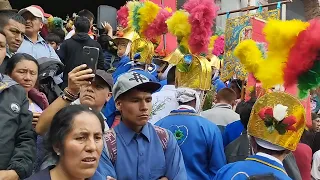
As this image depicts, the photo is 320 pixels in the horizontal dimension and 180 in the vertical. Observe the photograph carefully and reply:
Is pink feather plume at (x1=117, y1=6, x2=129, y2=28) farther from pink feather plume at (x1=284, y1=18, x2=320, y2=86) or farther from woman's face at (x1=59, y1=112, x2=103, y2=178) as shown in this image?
woman's face at (x1=59, y1=112, x2=103, y2=178)

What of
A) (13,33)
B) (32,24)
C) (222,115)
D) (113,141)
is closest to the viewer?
(113,141)

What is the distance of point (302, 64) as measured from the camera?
3328mm

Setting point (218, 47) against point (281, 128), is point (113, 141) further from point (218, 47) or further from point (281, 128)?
point (218, 47)

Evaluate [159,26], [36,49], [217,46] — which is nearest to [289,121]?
[36,49]

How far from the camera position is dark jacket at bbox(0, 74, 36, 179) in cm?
295

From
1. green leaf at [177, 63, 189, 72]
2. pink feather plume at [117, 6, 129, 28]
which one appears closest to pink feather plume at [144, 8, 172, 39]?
green leaf at [177, 63, 189, 72]

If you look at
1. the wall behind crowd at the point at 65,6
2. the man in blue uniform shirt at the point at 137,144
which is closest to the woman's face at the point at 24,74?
the man in blue uniform shirt at the point at 137,144

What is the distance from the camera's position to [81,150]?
2.52 m

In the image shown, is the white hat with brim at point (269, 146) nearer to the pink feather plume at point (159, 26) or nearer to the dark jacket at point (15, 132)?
the dark jacket at point (15, 132)

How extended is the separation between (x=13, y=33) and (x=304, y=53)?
87.7 inches

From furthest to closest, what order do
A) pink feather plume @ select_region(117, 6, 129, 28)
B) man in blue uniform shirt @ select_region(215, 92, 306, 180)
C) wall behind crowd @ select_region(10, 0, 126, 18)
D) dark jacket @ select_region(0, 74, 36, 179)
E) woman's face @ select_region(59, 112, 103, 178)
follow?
wall behind crowd @ select_region(10, 0, 126, 18) → pink feather plume @ select_region(117, 6, 129, 28) → man in blue uniform shirt @ select_region(215, 92, 306, 180) → dark jacket @ select_region(0, 74, 36, 179) → woman's face @ select_region(59, 112, 103, 178)

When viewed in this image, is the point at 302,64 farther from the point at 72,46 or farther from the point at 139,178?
the point at 72,46

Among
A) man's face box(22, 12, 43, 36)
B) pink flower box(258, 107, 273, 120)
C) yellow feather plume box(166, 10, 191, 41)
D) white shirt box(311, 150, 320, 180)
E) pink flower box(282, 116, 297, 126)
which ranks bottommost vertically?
white shirt box(311, 150, 320, 180)

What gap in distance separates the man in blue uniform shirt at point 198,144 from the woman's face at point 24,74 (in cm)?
124
